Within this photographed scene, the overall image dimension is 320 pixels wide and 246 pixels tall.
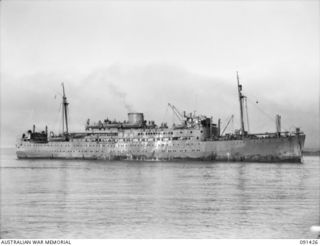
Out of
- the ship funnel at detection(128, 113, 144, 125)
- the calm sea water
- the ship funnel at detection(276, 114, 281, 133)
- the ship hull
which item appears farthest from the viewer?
the ship funnel at detection(128, 113, 144, 125)

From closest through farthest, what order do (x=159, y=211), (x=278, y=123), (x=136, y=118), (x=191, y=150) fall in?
(x=159, y=211) → (x=278, y=123) → (x=191, y=150) → (x=136, y=118)

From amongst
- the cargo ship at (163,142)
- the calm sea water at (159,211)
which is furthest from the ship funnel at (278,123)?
the calm sea water at (159,211)

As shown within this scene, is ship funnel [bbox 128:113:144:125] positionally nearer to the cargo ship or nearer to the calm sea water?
the cargo ship

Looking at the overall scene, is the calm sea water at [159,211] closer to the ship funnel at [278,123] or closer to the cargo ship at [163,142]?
the ship funnel at [278,123]

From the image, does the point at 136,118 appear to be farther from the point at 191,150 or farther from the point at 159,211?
the point at 159,211

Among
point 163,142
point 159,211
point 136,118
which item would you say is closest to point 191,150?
point 163,142

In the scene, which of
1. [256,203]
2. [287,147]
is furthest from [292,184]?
[287,147]

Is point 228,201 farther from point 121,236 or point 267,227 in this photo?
point 121,236

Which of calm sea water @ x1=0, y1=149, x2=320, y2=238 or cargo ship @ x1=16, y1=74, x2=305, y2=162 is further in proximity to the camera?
cargo ship @ x1=16, y1=74, x2=305, y2=162

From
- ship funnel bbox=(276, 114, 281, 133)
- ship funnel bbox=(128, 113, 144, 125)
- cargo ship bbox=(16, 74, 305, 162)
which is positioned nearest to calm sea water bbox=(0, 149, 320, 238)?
ship funnel bbox=(276, 114, 281, 133)

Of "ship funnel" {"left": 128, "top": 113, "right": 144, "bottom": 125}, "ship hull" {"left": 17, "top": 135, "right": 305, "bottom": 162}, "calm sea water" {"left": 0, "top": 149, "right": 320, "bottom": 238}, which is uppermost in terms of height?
"ship funnel" {"left": 128, "top": 113, "right": 144, "bottom": 125}
